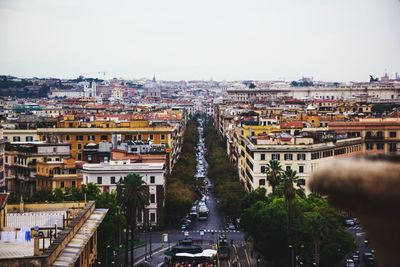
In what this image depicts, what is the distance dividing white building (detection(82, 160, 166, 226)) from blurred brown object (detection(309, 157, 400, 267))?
51125 millimetres

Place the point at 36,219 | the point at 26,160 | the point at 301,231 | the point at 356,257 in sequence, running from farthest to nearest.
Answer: the point at 26,160 → the point at 356,257 → the point at 301,231 → the point at 36,219

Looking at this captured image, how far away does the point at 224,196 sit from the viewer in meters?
57.8

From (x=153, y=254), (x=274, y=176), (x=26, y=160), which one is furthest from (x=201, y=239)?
(x=26, y=160)

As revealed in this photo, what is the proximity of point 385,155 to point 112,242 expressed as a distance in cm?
3545

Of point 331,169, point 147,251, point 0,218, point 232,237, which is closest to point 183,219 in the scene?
point 232,237

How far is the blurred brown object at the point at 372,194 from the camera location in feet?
7.61

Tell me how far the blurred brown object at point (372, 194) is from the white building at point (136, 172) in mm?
51125

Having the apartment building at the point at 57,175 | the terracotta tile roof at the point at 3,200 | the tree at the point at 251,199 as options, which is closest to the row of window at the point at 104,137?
the apartment building at the point at 57,175

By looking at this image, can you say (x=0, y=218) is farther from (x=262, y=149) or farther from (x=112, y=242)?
(x=262, y=149)

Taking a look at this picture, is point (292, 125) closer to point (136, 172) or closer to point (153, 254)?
point (136, 172)

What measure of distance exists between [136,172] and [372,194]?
171ft

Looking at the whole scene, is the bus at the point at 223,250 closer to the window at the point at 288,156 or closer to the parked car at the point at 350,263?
the parked car at the point at 350,263

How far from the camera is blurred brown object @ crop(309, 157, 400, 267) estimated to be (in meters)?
2.32

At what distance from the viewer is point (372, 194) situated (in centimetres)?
232
